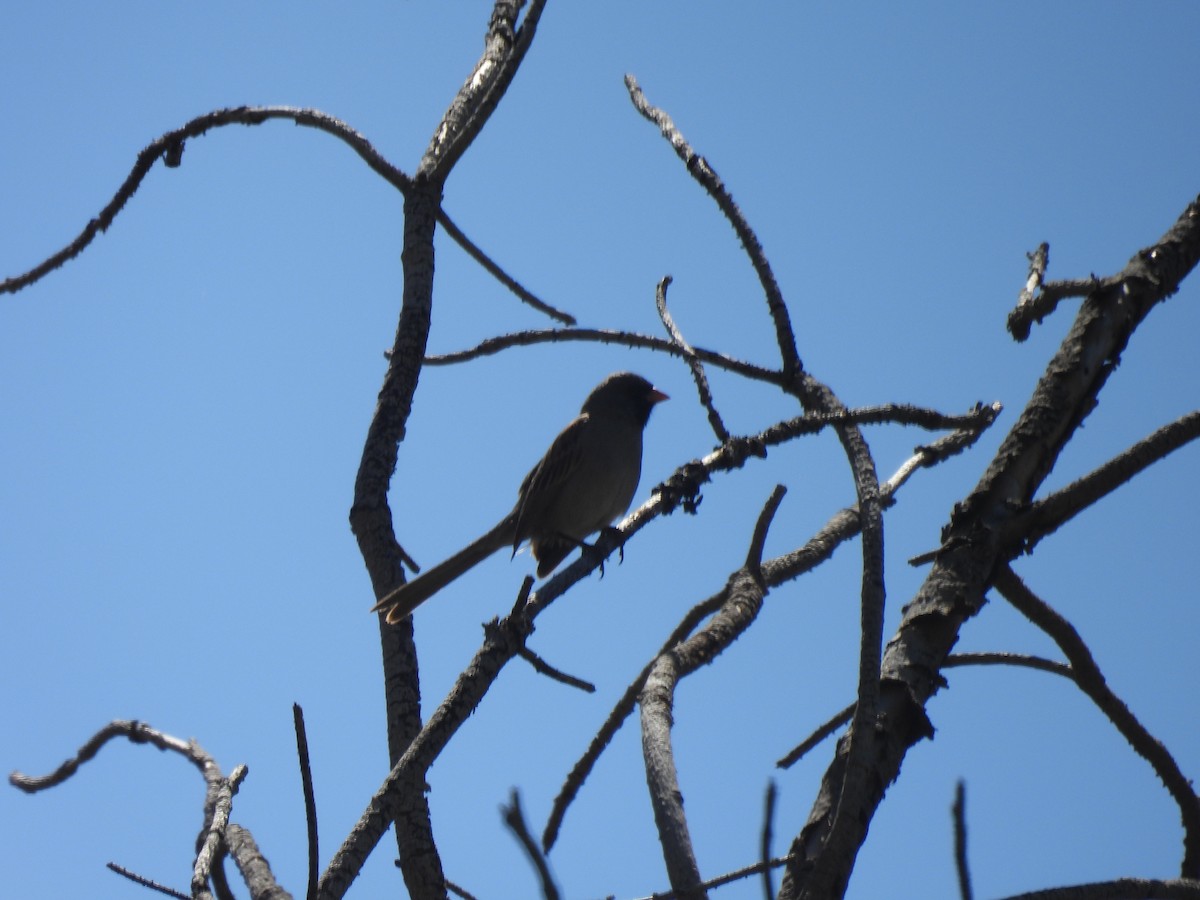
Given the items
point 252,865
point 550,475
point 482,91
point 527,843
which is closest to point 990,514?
point 527,843

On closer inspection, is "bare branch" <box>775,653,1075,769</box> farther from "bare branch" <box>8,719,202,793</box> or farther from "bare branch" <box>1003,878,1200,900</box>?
"bare branch" <box>8,719,202,793</box>

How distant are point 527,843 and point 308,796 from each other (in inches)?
15.1

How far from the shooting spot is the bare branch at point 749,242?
3209 mm

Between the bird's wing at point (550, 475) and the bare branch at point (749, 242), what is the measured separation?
3135 millimetres

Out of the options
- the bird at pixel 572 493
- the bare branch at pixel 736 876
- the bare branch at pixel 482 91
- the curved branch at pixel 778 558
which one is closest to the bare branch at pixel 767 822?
the bare branch at pixel 736 876

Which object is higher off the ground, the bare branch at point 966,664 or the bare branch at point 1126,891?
the bare branch at point 966,664

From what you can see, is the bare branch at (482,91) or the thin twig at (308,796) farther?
the bare branch at (482,91)

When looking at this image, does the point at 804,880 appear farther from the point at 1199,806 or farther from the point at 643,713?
the point at 1199,806

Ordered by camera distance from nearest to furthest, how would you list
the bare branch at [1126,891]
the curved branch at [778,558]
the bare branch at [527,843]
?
the bare branch at [527,843], the bare branch at [1126,891], the curved branch at [778,558]

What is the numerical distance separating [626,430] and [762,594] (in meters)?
3.74

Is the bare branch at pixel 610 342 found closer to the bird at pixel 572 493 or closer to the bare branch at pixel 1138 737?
the bare branch at pixel 1138 737

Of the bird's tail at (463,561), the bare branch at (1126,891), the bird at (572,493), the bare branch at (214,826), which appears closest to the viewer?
the bare branch at (1126,891)

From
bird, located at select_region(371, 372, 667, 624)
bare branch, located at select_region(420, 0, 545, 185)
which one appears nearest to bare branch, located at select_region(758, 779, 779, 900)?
bare branch, located at select_region(420, 0, 545, 185)

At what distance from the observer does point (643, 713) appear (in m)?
2.48
